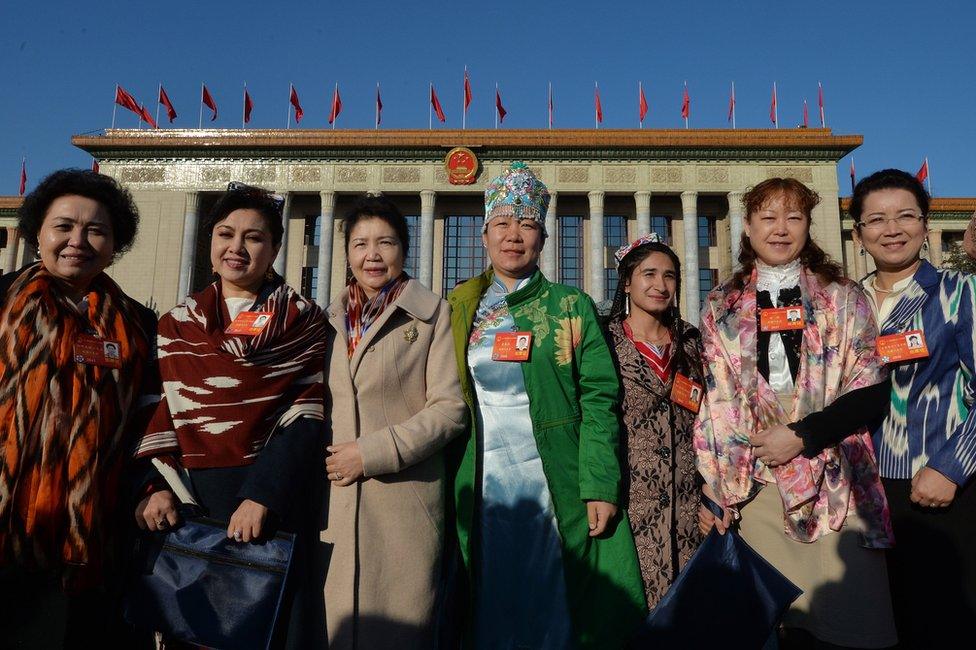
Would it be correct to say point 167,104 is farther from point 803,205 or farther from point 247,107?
point 803,205

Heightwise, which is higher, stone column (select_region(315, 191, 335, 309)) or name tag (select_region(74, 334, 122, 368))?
stone column (select_region(315, 191, 335, 309))

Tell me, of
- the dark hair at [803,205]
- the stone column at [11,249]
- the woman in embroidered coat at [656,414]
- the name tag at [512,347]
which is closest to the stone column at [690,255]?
the woman in embroidered coat at [656,414]

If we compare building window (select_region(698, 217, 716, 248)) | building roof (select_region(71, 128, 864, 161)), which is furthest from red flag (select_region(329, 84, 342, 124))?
building window (select_region(698, 217, 716, 248))

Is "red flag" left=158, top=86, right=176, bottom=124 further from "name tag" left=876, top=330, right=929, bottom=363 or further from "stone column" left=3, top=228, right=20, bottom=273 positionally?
"name tag" left=876, top=330, right=929, bottom=363

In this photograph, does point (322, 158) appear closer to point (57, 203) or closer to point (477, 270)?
point (477, 270)

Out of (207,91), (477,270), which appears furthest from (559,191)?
(207,91)

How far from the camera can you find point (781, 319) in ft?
9.12

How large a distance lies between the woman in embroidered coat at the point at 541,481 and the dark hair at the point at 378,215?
0.53 m

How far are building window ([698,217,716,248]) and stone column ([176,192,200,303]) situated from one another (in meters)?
23.4

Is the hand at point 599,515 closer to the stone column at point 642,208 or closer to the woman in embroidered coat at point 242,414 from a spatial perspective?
the woman in embroidered coat at point 242,414

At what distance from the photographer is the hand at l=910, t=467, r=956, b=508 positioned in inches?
98.0

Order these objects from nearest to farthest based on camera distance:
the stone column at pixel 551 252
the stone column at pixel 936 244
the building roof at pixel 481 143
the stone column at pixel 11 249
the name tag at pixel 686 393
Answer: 1. the name tag at pixel 686 393
2. the building roof at pixel 481 143
3. the stone column at pixel 551 252
4. the stone column at pixel 936 244
5. the stone column at pixel 11 249

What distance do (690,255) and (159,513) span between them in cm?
2686

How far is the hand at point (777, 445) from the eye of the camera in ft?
8.31
